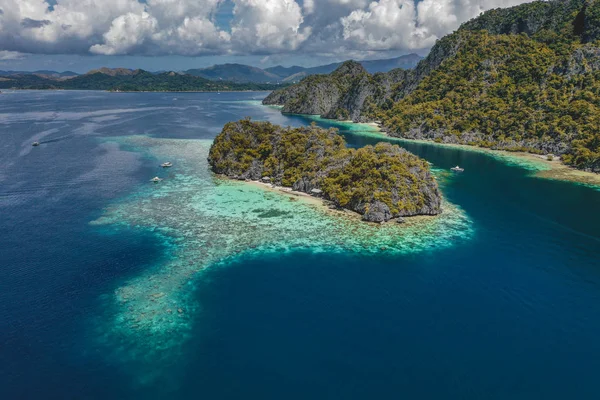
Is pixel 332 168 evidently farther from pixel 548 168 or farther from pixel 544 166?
pixel 544 166

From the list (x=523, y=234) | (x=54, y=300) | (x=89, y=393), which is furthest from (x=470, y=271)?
(x=54, y=300)

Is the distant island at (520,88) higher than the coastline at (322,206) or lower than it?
higher

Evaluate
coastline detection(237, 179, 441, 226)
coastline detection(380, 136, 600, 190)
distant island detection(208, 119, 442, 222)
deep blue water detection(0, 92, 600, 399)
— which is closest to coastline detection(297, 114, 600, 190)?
coastline detection(380, 136, 600, 190)

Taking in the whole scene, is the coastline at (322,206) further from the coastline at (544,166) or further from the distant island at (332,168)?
the coastline at (544,166)

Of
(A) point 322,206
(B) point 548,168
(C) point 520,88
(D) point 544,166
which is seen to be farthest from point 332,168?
(C) point 520,88

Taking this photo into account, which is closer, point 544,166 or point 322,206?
point 322,206

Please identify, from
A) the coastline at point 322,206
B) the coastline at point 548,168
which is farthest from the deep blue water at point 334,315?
the coastline at point 548,168

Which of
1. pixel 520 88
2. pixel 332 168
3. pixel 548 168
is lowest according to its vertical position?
pixel 548 168
